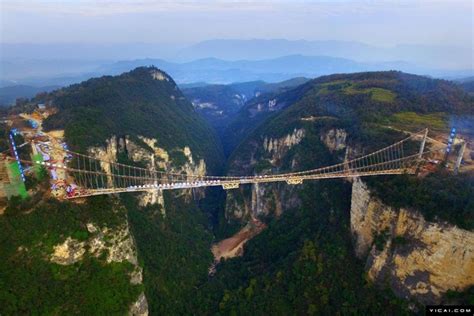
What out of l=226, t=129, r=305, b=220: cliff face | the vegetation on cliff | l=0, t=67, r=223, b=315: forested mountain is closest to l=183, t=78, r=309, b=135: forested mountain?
l=0, t=67, r=223, b=315: forested mountain

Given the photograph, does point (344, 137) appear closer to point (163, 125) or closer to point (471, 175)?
point (471, 175)

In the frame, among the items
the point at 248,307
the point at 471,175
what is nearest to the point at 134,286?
the point at 248,307

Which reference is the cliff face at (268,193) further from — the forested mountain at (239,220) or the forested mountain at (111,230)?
the forested mountain at (111,230)

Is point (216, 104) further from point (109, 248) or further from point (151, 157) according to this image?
point (109, 248)

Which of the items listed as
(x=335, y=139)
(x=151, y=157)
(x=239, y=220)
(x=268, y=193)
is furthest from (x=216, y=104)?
(x=335, y=139)

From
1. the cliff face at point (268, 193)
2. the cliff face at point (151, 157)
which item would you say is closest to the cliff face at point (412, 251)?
the cliff face at point (268, 193)

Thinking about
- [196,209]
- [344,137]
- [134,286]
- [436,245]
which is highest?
[344,137]
